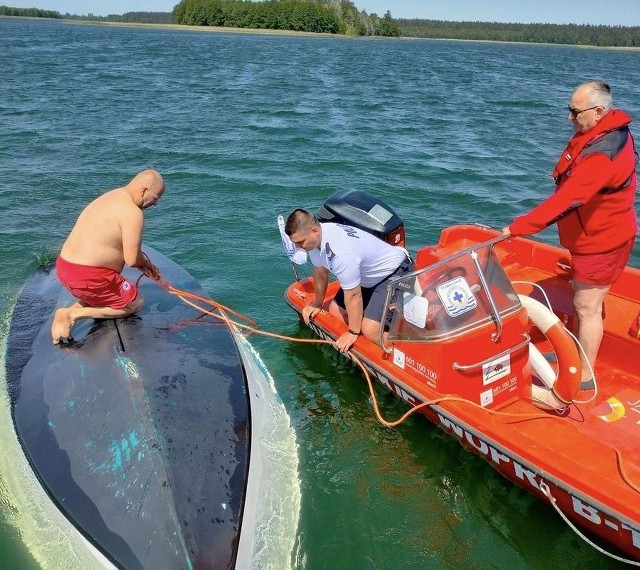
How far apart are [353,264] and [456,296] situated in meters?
0.87

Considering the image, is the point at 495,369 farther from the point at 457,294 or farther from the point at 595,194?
the point at 595,194

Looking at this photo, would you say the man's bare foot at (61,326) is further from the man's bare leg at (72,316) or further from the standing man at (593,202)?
the standing man at (593,202)

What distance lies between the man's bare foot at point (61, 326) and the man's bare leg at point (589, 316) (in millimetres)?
3958

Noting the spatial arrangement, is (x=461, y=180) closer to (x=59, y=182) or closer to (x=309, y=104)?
(x=59, y=182)

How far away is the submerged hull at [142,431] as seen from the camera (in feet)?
11.5

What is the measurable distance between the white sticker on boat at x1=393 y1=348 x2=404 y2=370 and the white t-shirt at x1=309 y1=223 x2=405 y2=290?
24.3 inches

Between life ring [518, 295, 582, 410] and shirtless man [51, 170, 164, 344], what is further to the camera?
shirtless man [51, 170, 164, 344]

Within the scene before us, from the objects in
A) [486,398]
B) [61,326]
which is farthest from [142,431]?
[486,398]

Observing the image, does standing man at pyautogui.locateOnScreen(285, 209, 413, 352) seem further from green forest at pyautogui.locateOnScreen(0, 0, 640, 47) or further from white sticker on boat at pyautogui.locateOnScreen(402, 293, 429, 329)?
green forest at pyautogui.locateOnScreen(0, 0, 640, 47)

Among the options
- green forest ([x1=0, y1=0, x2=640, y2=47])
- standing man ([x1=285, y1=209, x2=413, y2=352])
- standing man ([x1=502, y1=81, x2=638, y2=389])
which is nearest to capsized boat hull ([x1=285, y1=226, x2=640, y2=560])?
standing man ([x1=285, y1=209, x2=413, y2=352])

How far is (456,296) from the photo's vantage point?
4504 mm

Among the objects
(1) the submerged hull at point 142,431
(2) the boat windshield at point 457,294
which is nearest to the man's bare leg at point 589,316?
Result: (2) the boat windshield at point 457,294

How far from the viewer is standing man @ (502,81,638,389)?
425cm

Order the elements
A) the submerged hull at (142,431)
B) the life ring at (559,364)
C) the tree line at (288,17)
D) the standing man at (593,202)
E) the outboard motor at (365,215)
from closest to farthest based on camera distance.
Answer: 1. the submerged hull at (142,431)
2. the standing man at (593,202)
3. the life ring at (559,364)
4. the outboard motor at (365,215)
5. the tree line at (288,17)
